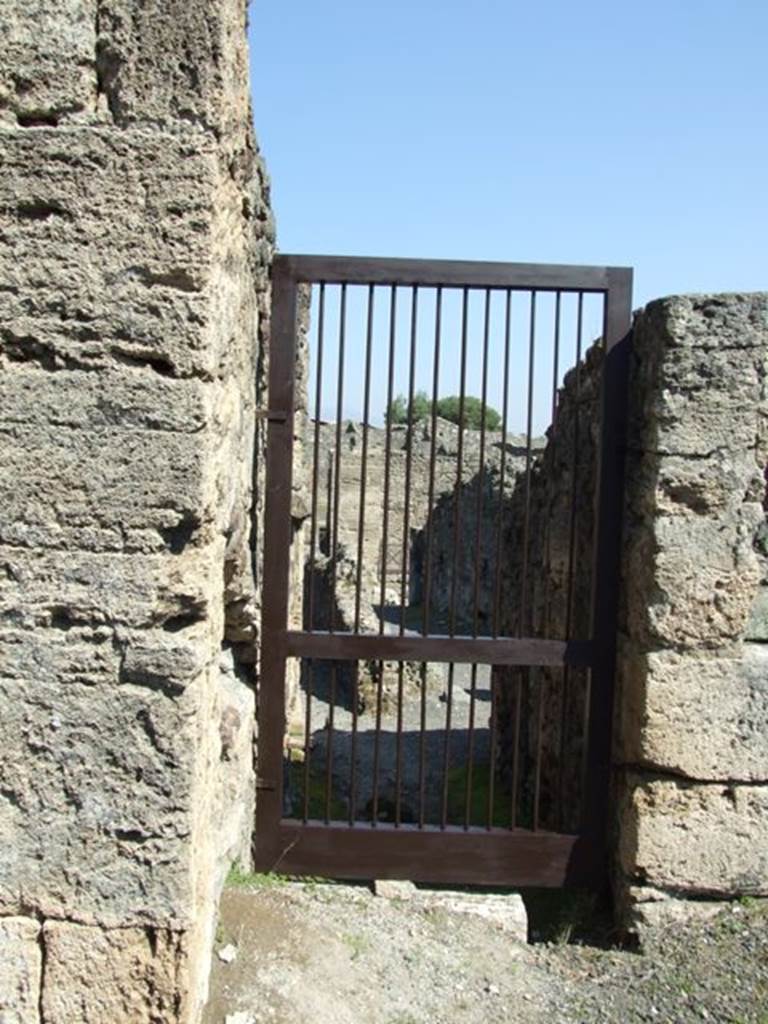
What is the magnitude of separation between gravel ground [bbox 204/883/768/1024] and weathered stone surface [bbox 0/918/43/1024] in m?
0.65

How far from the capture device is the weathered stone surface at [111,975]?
275 cm

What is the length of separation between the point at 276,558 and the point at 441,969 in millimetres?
1784

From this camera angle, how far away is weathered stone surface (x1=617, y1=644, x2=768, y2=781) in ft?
14.6

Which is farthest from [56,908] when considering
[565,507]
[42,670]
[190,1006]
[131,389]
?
[565,507]

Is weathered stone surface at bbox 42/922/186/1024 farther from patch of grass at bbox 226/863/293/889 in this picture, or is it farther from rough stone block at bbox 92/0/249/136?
rough stone block at bbox 92/0/249/136

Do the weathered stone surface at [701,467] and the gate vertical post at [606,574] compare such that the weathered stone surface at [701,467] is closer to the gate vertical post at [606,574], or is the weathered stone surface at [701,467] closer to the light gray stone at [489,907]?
the gate vertical post at [606,574]

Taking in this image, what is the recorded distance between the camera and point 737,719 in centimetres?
446

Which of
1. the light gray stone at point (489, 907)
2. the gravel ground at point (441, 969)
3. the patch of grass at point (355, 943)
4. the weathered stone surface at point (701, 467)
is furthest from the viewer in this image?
the light gray stone at point (489, 907)

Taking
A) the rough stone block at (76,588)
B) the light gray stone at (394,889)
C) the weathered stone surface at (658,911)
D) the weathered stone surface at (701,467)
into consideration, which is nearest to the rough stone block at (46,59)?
the rough stone block at (76,588)

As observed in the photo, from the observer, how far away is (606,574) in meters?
4.70

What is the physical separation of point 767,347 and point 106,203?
289cm

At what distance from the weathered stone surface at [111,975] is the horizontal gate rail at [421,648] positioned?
1861 mm

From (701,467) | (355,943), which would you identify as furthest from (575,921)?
(701,467)

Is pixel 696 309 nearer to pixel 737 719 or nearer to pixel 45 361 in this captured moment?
pixel 737 719
